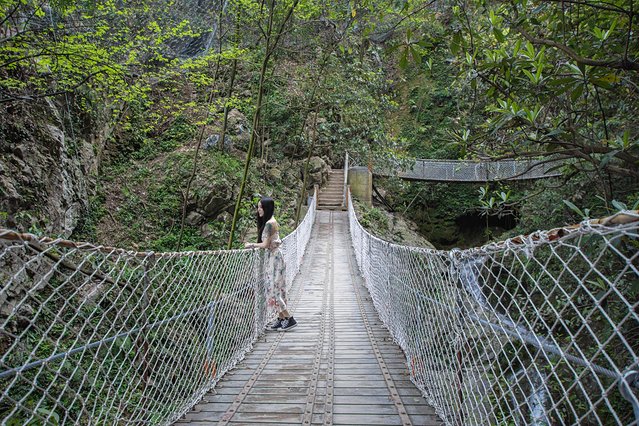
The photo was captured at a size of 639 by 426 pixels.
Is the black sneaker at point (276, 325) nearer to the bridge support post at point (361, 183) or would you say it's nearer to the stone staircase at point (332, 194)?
the stone staircase at point (332, 194)

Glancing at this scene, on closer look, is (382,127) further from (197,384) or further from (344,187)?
(197,384)

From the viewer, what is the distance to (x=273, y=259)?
4.18m

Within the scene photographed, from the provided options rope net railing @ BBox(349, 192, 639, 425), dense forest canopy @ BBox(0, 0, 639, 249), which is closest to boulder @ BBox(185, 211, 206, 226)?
dense forest canopy @ BBox(0, 0, 639, 249)

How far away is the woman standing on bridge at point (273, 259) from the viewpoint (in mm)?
4004

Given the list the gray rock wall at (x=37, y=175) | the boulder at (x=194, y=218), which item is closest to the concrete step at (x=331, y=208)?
the boulder at (x=194, y=218)

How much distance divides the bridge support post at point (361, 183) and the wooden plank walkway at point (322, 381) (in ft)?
36.5

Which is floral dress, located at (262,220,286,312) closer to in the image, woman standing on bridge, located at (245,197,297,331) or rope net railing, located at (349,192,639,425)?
woman standing on bridge, located at (245,197,297,331)

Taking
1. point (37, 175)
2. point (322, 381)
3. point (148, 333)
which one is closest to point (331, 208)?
point (37, 175)

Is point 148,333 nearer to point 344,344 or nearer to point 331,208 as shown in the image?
point 344,344

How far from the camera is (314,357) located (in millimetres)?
3215

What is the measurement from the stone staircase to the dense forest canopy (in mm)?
739

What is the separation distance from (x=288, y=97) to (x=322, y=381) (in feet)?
34.7

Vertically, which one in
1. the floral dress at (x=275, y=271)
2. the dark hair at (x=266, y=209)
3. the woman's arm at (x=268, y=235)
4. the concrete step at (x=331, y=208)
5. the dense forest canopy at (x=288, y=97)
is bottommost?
the concrete step at (x=331, y=208)

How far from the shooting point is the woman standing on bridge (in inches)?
158
